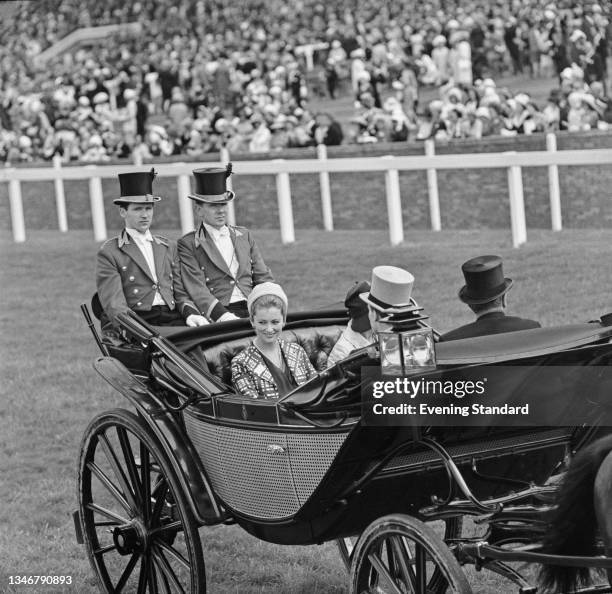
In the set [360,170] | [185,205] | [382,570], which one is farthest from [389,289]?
[185,205]

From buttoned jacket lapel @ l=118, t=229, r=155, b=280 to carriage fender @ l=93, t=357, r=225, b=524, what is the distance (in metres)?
1.01

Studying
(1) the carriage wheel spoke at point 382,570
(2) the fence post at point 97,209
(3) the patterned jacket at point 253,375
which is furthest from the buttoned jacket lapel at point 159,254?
(2) the fence post at point 97,209

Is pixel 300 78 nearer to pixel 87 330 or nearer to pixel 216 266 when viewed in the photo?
pixel 87 330

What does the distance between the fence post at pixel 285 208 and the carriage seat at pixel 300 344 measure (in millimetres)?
9725

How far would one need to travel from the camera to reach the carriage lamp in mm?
4172

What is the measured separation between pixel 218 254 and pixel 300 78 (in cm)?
2352

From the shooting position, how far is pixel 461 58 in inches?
1057

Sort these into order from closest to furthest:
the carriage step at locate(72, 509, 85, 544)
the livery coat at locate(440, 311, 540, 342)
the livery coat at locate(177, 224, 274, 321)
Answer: the livery coat at locate(440, 311, 540, 342) < the carriage step at locate(72, 509, 85, 544) < the livery coat at locate(177, 224, 274, 321)

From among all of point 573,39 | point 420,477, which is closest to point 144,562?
point 420,477

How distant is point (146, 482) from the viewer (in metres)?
5.54

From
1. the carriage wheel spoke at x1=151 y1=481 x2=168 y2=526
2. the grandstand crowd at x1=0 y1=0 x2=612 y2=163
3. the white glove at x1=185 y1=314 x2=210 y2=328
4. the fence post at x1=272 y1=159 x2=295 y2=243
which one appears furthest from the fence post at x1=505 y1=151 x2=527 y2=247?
the carriage wheel spoke at x1=151 y1=481 x2=168 y2=526

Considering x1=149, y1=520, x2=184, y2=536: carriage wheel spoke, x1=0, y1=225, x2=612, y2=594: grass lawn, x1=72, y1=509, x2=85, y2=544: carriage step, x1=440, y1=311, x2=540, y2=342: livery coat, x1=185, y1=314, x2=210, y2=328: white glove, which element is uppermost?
x1=440, y1=311, x2=540, y2=342: livery coat

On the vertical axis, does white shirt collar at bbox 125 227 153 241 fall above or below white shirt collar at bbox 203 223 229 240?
above

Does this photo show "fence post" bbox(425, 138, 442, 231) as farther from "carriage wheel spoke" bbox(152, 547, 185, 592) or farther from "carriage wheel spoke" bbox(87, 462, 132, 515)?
"carriage wheel spoke" bbox(152, 547, 185, 592)
